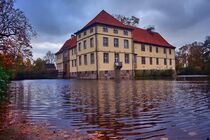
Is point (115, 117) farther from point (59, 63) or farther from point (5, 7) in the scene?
point (59, 63)

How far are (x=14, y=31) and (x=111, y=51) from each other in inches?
1162

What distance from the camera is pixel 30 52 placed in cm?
1986

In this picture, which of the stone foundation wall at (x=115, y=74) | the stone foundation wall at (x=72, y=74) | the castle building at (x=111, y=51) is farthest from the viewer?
the stone foundation wall at (x=72, y=74)

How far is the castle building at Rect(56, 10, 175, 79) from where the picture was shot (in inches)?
1820

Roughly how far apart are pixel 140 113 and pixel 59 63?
66.7 metres

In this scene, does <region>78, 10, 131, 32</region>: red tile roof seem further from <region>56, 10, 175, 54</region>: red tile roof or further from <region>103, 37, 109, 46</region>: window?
<region>103, 37, 109, 46</region>: window

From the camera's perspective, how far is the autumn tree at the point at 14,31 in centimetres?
1834

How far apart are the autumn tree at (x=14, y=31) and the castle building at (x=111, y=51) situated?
25.9 m

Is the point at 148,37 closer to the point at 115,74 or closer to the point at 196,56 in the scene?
the point at 115,74

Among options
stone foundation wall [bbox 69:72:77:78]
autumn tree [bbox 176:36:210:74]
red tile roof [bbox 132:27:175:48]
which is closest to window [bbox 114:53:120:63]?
red tile roof [bbox 132:27:175:48]

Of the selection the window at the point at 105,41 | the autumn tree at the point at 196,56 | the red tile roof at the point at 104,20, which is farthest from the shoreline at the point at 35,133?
the autumn tree at the point at 196,56

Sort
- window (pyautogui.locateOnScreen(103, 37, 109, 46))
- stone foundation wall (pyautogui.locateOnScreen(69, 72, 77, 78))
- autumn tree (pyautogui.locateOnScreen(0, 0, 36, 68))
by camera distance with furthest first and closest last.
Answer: stone foundation wall (pyautogui.locateOnScreen(69, 72, 77, 78)) < window (pyautogui.locateOnScreen(103, 37, 109, 46)) < autumn tree (pyautogui.locateOnScreen(0, 0, 36, 68))

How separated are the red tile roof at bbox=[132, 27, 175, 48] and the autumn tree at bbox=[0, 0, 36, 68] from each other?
3532cm

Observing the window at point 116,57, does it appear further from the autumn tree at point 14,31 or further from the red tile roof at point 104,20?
the autumn tree at point 14,31
